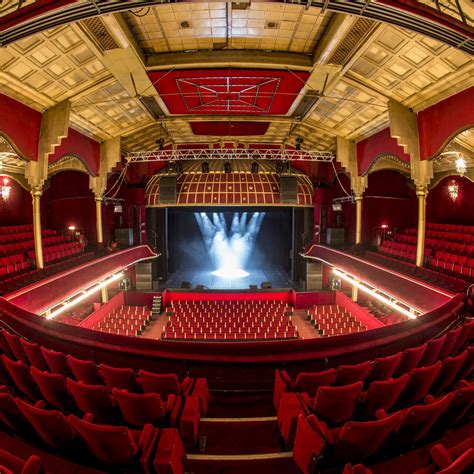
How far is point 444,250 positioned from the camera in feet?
31.3

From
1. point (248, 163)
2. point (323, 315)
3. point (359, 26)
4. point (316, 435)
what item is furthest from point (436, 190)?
point (316, 435)

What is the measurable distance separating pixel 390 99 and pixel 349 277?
689cm

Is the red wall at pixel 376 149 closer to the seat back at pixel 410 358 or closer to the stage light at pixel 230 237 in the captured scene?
the seat back at pixel 410 358

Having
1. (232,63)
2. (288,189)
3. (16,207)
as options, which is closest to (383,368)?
(232,63)

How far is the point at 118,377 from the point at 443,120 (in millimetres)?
8967

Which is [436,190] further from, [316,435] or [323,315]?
[316,435]

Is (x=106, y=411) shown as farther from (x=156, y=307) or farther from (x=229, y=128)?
(x=229, y=128)

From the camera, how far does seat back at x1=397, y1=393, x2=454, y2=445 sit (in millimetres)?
2207

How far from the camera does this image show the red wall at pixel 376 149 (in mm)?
10336

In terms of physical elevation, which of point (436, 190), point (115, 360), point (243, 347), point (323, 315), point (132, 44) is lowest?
point (323, 315)

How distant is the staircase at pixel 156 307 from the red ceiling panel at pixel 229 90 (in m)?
8.19

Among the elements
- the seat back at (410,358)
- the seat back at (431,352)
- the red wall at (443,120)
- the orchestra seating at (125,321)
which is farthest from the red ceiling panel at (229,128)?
the seat back at (410,358)

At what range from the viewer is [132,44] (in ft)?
22.5

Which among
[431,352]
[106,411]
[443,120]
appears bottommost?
[106,411]
